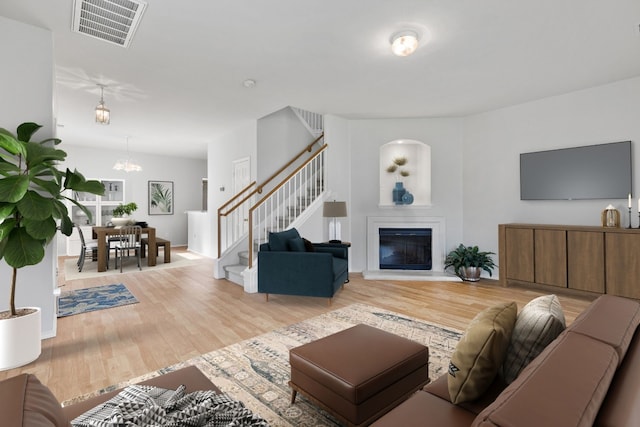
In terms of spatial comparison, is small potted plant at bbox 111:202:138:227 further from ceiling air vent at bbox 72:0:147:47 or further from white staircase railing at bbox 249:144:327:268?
ceiling air vent at bbox 72:0:147:47

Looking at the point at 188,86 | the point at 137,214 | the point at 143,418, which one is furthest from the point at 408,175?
the point at 137,214

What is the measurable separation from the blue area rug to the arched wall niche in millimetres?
4491

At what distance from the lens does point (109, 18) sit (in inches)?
107

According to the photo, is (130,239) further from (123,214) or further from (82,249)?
(123,214)

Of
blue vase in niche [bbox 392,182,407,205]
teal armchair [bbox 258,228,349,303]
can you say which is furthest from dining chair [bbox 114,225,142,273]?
blue vase in niche [bbox 392,182,407,205]

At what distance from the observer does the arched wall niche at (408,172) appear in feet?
19.8

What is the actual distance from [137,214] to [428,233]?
824 cm

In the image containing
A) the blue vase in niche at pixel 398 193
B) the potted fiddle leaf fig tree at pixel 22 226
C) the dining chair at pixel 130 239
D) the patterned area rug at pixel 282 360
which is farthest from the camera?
the dining chair at pixel 130 239

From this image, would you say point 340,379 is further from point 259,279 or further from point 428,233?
point 428,233

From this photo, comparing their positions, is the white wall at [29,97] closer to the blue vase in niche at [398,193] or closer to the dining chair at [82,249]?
the dining chair at [82,249]

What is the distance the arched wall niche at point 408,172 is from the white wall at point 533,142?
73cm

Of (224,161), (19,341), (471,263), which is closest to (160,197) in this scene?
(224,161)

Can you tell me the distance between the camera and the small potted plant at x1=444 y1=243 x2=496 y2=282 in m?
5.11

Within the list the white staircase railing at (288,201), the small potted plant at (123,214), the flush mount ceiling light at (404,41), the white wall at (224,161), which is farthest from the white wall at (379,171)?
the small potted plant at (123,214)
